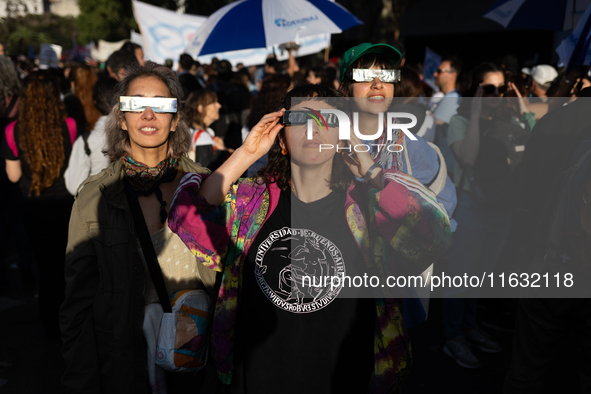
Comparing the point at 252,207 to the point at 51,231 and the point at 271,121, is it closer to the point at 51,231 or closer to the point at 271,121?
the point at 271,121

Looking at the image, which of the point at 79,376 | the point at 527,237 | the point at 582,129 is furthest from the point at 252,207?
the point at 527,237

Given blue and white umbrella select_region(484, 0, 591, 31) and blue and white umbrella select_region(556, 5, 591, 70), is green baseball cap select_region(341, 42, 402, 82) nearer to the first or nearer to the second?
blue and white umbrella select_region(556, 5, 591, 70)

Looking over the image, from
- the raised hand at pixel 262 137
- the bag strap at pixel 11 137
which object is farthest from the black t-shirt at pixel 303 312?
the bag strap at pixel 11 137

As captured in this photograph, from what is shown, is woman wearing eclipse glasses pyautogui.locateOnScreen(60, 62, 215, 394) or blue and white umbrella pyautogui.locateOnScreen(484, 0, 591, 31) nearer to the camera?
woman wearing eclipse glasses pyautogui.locateOnScreen(60, 62, 215, 394)

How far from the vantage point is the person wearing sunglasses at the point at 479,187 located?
148 inches

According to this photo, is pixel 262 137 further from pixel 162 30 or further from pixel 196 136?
pixel 162 30

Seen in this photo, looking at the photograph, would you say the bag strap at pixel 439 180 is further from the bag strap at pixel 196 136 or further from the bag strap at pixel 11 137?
the bag strap at pixel 11 137

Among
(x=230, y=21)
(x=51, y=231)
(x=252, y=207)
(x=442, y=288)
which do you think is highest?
(x=230, y=21)

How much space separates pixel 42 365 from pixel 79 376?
2.07 meters

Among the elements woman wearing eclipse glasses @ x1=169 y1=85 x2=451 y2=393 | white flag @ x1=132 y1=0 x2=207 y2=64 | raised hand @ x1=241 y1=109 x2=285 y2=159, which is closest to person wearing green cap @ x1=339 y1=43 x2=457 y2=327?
woman wearing eclipse glasses @ x1=169 y1=85 x2=451 y2=393

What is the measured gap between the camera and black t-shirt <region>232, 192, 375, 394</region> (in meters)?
1.93

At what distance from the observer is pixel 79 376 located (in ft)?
6.82

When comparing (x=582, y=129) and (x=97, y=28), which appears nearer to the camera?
(x=582, y=129)

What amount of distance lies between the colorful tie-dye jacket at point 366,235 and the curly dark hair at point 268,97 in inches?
92.5
